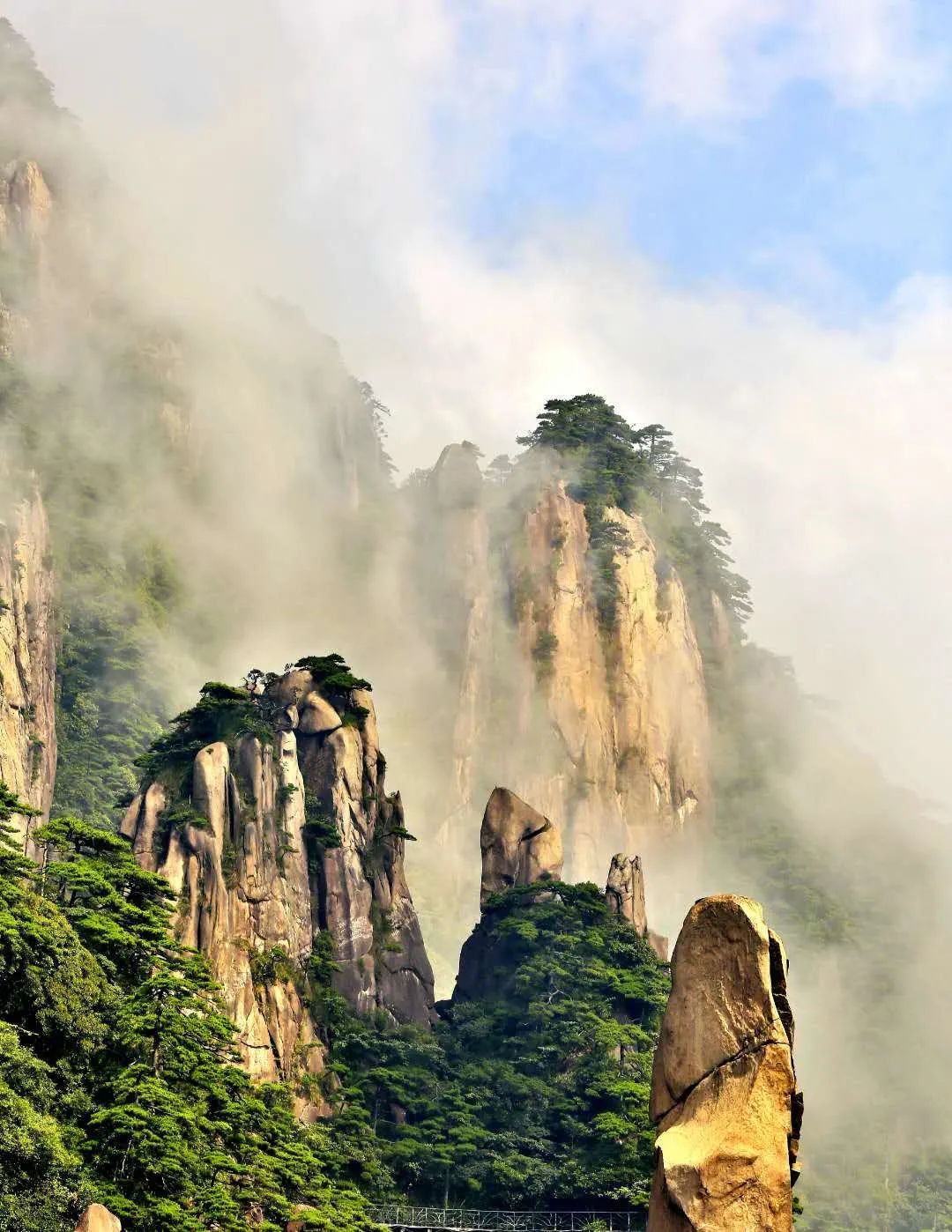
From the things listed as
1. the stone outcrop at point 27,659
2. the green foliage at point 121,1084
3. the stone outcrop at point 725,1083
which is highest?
the stone outcrop at point 27,659

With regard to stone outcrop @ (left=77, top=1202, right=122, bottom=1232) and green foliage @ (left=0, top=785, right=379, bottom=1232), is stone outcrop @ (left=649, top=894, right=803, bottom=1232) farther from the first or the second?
green foliage @ (left=0, top=785, right=379, bottom=1232)

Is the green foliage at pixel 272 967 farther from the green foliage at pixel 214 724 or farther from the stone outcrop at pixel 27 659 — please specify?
the stone outcrop at pixel 27 659

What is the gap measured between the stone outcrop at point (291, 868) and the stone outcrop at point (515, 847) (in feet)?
16.1

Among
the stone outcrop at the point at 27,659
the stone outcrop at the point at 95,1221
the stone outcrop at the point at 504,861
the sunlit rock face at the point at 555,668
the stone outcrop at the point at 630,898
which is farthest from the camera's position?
the sunlit rock face at the point at 555,668

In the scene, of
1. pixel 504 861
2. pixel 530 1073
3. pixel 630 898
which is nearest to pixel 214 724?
pixel 504 861

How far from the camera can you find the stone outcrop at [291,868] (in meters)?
58.6

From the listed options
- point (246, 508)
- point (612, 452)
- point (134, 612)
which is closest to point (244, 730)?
point (134, 612)

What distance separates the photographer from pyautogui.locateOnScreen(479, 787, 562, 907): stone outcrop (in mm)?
73562

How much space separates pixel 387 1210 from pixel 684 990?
40114mm

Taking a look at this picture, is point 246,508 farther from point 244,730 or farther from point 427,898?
point 244,730

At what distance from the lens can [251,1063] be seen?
185 ft

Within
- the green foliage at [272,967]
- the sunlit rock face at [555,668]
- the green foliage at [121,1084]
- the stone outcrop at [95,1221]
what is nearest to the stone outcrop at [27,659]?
the green foliage at [272,967]

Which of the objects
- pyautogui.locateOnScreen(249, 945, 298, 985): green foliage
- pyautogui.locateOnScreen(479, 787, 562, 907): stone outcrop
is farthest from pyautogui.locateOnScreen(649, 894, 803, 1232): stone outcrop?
pyautogui.locateOnScreen(479, 787, 562, 907): stone outcrop

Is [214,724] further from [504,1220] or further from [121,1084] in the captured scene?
[121,1084]
